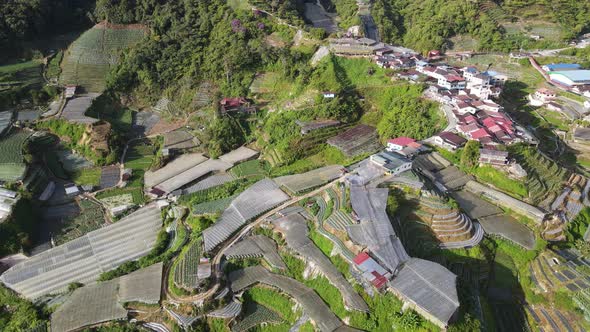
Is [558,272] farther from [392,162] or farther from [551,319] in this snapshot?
[392,162]

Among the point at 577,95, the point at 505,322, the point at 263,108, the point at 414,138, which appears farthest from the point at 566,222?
the point at 263,108

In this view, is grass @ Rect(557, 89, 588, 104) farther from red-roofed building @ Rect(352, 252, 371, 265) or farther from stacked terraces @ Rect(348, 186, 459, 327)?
red-roofed building @ Rect(352, 252, 371, 265)

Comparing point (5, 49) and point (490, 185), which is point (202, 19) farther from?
point (490, 185)

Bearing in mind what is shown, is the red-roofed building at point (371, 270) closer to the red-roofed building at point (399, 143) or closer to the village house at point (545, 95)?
the red-roofed building at point (399, 143)

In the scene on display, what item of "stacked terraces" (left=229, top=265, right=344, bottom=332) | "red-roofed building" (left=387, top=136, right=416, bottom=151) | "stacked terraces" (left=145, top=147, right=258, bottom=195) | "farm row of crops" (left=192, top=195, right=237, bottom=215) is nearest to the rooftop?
"red-roofed building" (left=387, top=136, right=416, bottom=151)

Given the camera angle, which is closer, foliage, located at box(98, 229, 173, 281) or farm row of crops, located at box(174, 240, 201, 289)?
farm row of crops, located at box(174, 240, 201, 289)

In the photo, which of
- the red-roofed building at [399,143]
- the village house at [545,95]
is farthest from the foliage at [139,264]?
the village house at [545,95]

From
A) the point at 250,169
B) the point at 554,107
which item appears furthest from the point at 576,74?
the point at 250,169
